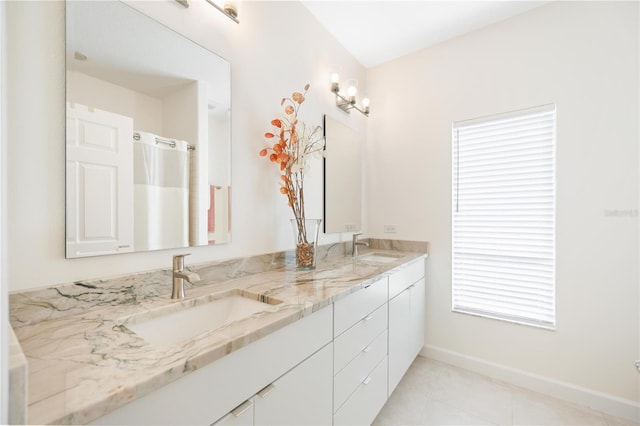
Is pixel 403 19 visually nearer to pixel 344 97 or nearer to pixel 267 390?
pixel 344 97

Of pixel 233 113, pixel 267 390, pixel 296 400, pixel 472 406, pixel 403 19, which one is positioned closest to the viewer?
pixel 267 390

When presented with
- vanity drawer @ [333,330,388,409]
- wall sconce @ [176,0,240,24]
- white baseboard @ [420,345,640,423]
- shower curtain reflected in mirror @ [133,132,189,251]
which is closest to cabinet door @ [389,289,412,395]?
vanity drawer @ [333,330,388,409]

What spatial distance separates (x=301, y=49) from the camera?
1.91 meters

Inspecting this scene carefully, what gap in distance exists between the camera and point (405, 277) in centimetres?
191

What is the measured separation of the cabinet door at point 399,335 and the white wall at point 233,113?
2.37 feet

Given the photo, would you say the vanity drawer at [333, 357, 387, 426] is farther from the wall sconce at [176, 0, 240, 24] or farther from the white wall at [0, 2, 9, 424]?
the wall sconce at [176, 0, 240, 24]

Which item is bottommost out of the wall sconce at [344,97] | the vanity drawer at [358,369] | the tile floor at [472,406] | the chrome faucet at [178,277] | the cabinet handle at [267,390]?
the tile floor at [472,406]

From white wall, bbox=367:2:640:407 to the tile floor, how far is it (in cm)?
17

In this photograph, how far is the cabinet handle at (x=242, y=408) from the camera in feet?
2.49

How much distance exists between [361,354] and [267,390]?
0.66 meters

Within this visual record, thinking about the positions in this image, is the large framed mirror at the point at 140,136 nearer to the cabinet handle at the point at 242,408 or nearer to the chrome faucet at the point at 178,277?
the chrome faucet at the point at 178,277

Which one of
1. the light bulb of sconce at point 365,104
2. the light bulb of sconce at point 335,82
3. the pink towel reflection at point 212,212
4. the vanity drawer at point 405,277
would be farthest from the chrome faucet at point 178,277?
the light bulb of sconce at point 365,104

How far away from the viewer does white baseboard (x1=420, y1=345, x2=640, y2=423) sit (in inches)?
65.9

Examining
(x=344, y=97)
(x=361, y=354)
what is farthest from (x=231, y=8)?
(x=361, y=354)
